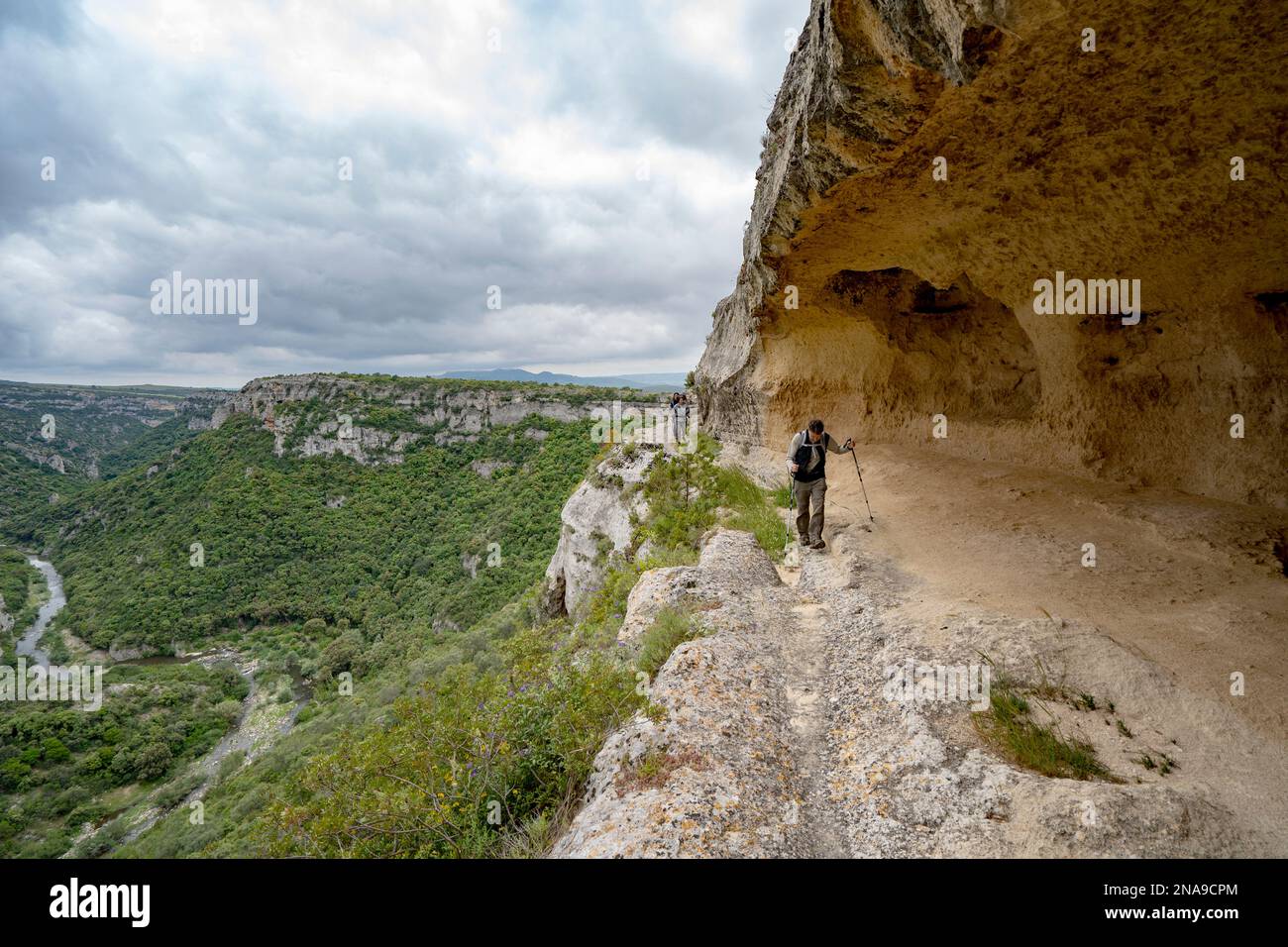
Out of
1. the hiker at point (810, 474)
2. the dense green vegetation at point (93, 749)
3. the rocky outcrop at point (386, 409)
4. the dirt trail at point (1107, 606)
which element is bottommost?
the dense green vegetation at point (93, 749)

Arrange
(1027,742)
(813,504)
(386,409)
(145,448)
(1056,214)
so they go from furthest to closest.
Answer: (145,448)
(386,409)
(813,504)
(1056,214)
(1027,742)

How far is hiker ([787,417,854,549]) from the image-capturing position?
24.0ft

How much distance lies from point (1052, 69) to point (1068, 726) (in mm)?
4674

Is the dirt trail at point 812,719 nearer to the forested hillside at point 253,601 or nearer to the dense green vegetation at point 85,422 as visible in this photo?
the forested hillside at point 253,601

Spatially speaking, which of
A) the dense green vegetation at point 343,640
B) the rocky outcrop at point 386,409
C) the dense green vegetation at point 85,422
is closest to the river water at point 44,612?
the dense green vegetation at point 343,640

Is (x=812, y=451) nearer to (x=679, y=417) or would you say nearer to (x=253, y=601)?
(x=679, y=417)

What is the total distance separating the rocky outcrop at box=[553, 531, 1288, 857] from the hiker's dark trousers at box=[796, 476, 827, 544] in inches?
97.2

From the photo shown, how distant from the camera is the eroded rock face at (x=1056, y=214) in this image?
153 inches

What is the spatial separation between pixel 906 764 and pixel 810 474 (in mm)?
4482

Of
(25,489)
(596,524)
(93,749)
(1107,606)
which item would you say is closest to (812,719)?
(1107,606)

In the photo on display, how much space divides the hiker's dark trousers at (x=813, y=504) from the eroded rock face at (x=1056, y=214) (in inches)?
133

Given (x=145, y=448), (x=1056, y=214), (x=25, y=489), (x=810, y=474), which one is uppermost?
(x=1056, y=214)

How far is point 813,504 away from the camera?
7762 mm
